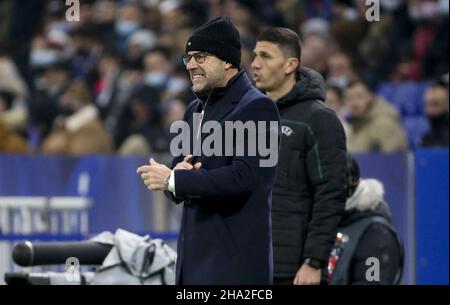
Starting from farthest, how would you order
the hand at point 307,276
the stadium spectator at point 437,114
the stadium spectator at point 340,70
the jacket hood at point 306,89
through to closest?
1. the stadium spectator at point 340,70
2. the stadium spectator at point 437,114
3. the jacket hood at point 306,89
4. the hand at point 307,276

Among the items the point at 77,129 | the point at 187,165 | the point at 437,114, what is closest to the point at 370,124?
the point at 437,114

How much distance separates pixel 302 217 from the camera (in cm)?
906

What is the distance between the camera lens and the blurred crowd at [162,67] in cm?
1566

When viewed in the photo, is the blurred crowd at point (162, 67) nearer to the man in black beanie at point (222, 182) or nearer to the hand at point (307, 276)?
the hand at point (307, 276)

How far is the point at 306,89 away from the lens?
30.4 feet

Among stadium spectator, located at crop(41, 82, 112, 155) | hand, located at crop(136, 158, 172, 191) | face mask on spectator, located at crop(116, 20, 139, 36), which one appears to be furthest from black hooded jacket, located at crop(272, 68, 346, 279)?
face mask on spectator, located at crop(116, 20, 139, 36)

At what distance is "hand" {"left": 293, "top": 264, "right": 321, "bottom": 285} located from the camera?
8.87m

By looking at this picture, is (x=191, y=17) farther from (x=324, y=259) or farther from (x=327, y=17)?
(x=324, y=259)

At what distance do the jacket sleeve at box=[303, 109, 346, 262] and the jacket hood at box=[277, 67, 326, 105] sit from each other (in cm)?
16

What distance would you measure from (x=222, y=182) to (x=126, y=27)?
14.2 meters

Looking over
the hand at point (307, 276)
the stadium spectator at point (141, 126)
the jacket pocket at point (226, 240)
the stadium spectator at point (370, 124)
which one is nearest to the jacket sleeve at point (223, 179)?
the jacket pocket at point (226, 240)
